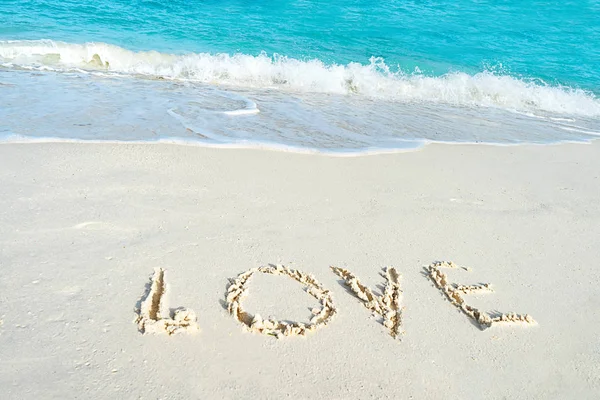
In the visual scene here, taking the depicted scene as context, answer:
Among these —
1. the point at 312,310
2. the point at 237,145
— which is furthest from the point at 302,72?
the point at 312,310

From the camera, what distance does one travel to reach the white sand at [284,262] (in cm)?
175

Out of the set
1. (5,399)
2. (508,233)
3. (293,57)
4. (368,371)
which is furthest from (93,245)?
(293,57)

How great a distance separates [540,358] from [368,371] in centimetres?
80

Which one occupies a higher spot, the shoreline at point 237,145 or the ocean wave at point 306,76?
the shoreline at point 237,145

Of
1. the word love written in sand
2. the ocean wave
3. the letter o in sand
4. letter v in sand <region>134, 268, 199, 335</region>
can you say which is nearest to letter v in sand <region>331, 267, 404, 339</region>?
the word love written in sand

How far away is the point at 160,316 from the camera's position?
1.95 m

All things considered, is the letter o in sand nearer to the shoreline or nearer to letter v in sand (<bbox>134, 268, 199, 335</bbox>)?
letter v in sand (<bbox>134, 268, 199, 335</bbox>)

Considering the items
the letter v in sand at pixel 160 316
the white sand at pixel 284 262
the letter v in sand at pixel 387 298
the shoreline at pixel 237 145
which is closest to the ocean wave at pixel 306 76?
the shoreline at pixel 237 145

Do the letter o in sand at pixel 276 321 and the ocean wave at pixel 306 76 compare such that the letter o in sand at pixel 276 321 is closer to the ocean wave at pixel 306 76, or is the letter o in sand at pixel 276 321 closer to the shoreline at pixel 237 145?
the shoreline at pixel 237 145

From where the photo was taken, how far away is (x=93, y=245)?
236 centimetres

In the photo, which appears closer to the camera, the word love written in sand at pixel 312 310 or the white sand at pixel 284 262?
the white sand at pixel 284 262

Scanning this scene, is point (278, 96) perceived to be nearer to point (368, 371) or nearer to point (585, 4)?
point (368, 371)

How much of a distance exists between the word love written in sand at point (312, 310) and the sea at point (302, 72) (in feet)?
6.01

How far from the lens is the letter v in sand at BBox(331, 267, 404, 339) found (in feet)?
6.88
